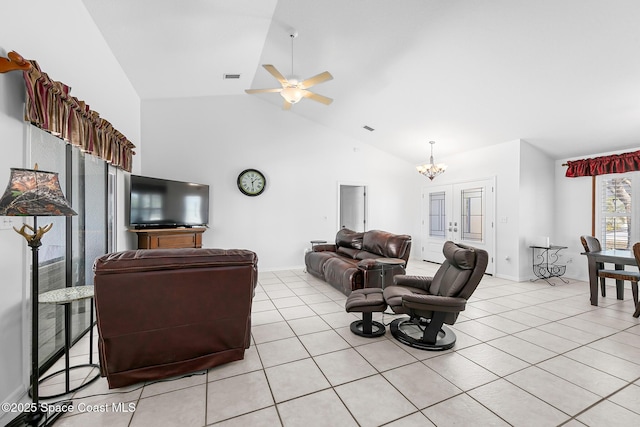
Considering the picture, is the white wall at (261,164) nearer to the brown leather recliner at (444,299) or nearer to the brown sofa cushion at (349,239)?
the brown sofa cushion at (349,239)

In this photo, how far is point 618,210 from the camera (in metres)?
4.82

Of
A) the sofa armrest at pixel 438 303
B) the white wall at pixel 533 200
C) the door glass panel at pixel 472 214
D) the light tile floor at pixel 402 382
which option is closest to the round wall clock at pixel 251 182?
the light tile floor at pixel 402 382

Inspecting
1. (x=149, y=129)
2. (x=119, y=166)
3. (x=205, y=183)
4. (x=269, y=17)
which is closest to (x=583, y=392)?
(x=269, y=17)

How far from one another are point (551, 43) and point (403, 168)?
4.57 m

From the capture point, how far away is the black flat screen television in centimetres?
426

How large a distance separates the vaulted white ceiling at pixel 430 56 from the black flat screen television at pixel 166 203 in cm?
167

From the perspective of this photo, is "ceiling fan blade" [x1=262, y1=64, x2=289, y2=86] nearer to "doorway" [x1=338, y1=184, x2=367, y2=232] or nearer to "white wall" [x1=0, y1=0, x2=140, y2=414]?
"white wall" [x1=0, y1=0, x2=140, y2=414]

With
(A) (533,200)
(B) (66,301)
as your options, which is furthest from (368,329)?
(A) (533,200)

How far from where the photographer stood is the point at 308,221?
6.30 meters

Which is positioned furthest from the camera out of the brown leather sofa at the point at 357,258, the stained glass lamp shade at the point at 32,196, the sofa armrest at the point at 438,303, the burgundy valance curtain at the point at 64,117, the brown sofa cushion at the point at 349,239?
the brown sofa cushion at the point at 349,239

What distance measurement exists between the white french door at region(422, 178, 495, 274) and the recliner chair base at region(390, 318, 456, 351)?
137 inches

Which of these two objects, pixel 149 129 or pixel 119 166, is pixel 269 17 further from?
pixel 149 129

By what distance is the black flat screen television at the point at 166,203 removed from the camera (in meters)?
4.26

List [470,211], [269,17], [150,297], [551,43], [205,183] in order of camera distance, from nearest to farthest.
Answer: [150,297], [551,43], [269,17], [205,183], [470,211]
